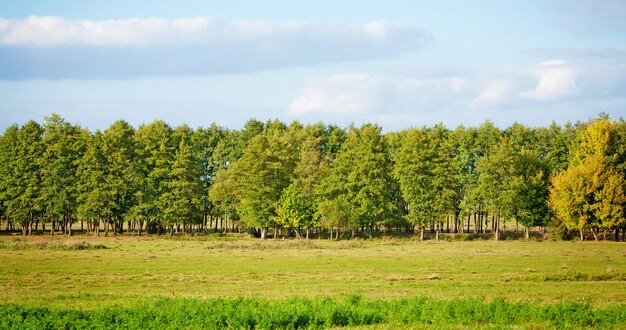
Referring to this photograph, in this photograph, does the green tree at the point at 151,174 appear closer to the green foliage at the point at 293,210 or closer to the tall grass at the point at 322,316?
the green foliage at the point at 293,210

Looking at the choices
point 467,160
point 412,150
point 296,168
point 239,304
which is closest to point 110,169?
point 296,168

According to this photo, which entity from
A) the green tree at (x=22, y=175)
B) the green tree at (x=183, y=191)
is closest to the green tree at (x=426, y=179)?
the green tree at (x=183, y=191)

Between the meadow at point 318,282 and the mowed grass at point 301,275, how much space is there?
0.07 metres

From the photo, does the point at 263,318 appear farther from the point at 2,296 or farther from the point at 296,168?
the point at 296,168

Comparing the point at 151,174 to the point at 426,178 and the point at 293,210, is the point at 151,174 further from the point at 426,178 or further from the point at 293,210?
the point at 426,178

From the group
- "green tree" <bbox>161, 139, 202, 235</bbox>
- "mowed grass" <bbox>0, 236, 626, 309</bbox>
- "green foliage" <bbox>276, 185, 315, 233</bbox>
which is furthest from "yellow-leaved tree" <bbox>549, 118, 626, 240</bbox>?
"green tree" <bbox>161, 139, 202, 235</bbox>

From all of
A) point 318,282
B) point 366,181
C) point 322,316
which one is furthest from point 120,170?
point 322,316

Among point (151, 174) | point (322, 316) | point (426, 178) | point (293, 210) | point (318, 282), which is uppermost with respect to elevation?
point (426, 178)

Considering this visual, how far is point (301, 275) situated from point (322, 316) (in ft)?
63.7

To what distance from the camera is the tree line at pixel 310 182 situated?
299 feet

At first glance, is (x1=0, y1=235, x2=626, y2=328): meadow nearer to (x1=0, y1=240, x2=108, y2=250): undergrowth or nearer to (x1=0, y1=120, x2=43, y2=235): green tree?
(x1=0, y1=240, x2=108, y2=250): undergrowth

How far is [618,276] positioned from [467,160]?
232ft

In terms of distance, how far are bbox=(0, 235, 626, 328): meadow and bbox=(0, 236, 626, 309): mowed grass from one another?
0.24ft

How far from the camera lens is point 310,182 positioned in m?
102
